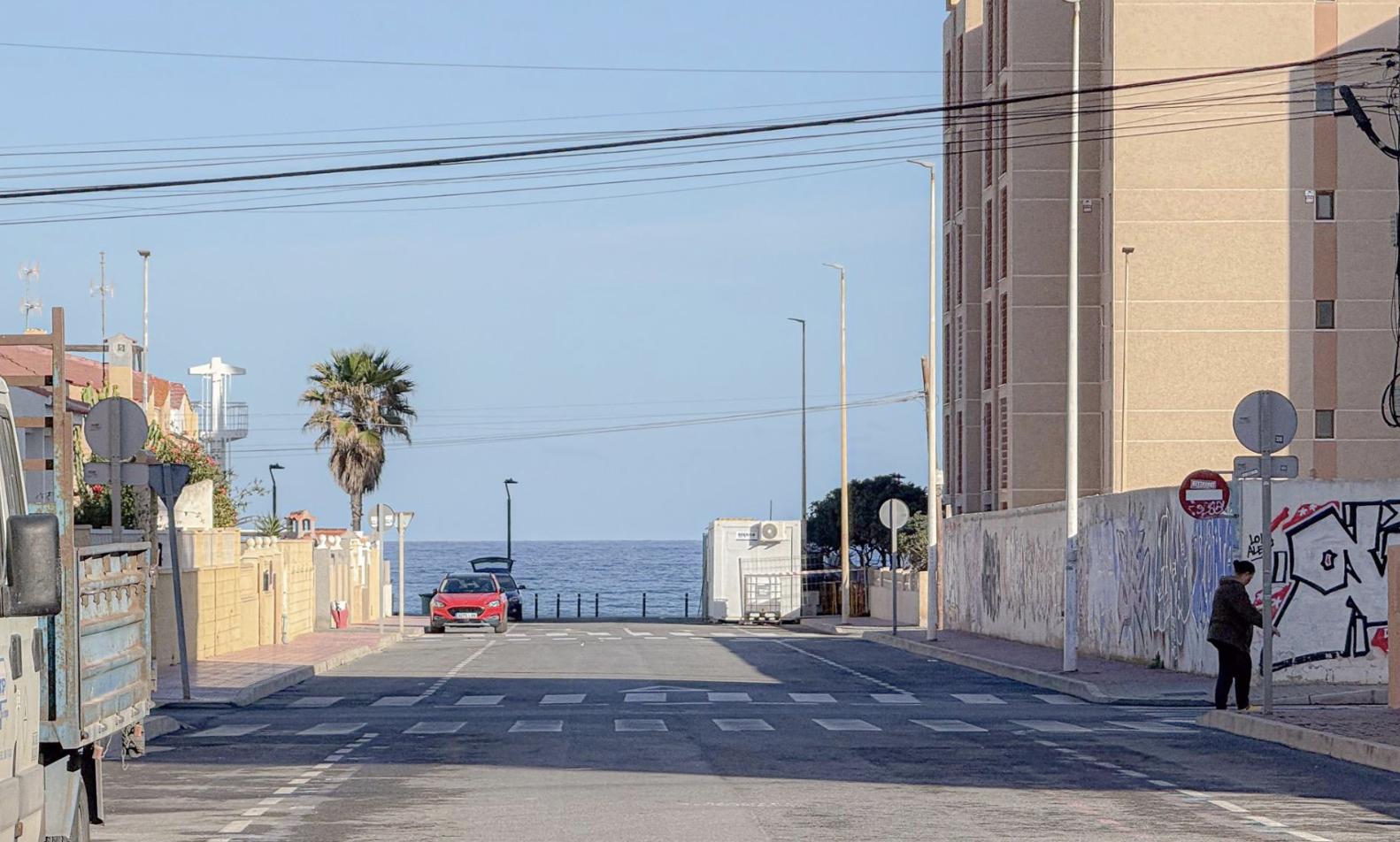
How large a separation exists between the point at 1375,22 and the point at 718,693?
35405 millimetres

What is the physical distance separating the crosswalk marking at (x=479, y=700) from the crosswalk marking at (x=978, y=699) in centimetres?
577

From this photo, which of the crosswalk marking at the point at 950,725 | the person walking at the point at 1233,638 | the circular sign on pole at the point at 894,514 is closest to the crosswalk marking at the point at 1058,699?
the person walking at the point at 1233,638

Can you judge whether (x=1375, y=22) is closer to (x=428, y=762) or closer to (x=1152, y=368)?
(x=1152, y=368)

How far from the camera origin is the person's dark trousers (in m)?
20.9

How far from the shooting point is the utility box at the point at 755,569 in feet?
201

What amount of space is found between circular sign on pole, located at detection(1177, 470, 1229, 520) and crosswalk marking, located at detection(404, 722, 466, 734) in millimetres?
9613

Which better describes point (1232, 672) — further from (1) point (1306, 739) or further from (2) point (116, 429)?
(2) point (116, 429)

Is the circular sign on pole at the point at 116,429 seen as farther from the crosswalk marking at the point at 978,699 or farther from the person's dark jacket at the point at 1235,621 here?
the person's dark jacket at the point at 1235,621

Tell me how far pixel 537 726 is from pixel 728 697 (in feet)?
16.6

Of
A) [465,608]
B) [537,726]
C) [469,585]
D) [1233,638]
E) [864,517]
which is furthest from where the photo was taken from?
[864,517]

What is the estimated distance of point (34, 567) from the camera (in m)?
7.42

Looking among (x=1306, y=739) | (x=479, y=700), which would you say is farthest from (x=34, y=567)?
(x=479, y=700)

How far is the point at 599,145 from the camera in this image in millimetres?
25906

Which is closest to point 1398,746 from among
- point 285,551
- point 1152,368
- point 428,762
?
point 428,762
